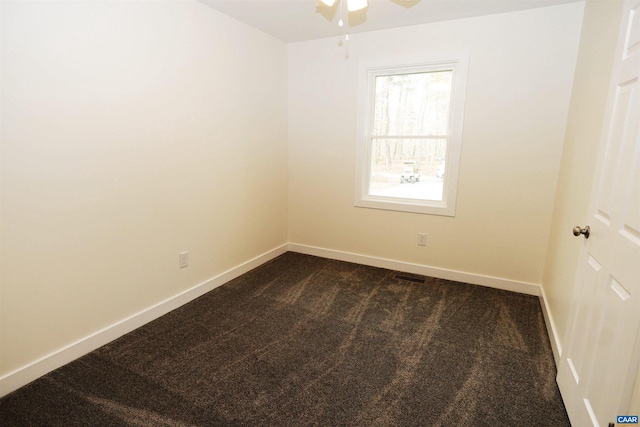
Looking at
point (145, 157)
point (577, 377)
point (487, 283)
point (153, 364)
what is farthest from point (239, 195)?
point (577, 377)

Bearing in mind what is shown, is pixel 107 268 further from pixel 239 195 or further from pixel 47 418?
pixel 239 195

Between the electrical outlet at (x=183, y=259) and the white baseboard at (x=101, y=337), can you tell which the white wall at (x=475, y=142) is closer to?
the white baseboard at (x=101, y=337)

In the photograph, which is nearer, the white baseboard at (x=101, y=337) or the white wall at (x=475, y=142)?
the white baseboard at (x=101, y=337)

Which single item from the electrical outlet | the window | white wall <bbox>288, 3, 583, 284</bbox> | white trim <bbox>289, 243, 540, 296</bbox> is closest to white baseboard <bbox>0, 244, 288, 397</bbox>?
the electrical outlet

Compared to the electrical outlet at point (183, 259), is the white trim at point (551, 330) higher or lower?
lower

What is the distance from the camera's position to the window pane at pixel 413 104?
309cm

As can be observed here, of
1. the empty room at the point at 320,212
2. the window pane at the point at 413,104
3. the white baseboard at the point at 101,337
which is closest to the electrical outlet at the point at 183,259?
the empty room at the point at 320,212

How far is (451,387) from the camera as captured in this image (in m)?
1.83

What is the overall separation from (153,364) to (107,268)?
0.71 m

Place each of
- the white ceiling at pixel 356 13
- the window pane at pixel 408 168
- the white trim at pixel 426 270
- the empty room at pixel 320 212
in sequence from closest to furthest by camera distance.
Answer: the empty room at pixel 320 212
the white ceiling at pixel 356 13
the white trim at pixel 426 270
the window pane at pixel 408 168

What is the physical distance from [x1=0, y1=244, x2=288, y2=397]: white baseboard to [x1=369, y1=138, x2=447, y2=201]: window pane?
1783 mm

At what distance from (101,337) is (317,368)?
4.74 feet

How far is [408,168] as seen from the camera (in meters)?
3.39

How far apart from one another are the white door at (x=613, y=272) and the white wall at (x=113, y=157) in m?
2.62
